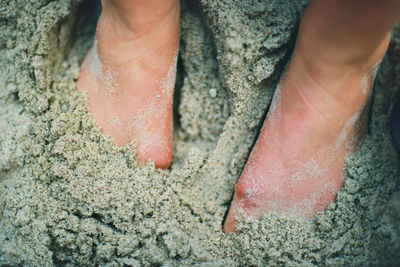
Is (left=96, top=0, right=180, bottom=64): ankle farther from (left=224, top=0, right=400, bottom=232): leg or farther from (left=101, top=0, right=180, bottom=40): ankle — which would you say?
(left=224, top=0, right=400, bottom=232): leg

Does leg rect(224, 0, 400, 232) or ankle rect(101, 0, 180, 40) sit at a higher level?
ankle rect(101, 0, 180, 40)

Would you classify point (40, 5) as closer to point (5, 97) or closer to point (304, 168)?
point (5, 97)

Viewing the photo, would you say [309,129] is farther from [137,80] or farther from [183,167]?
[137,80]

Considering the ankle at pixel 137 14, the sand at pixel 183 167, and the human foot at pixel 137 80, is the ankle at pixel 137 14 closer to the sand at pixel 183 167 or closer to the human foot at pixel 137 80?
the human foot at pixel 137 80

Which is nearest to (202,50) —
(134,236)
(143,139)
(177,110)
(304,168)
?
(177,110)

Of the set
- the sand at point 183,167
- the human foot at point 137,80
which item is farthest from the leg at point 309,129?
the human foot at point 137,80

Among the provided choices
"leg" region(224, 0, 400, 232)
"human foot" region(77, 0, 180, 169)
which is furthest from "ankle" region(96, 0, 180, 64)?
"leg" region(224, 0, 400, 232)
